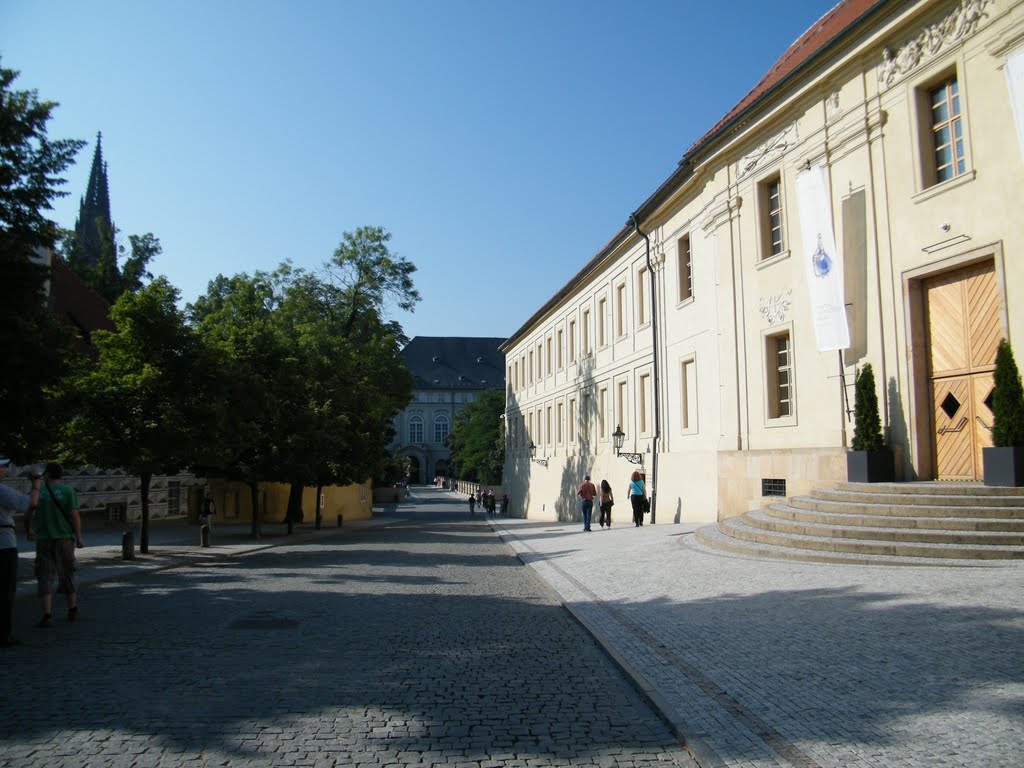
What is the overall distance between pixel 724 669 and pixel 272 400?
18.7 meters

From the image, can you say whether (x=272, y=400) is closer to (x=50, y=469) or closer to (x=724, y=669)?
(x=50, y=469)

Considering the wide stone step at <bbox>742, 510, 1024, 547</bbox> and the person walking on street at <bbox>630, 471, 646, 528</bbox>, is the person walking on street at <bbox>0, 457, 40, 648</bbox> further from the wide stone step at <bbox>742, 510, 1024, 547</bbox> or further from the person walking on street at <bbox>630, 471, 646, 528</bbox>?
the person walking on street at <bbox>630, 471, 646, 528</bbox>

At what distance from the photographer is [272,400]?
23.4m

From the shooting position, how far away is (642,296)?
101 ft

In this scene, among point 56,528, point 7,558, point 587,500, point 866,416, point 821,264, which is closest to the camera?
point 7,558

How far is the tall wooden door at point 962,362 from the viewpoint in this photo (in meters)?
14.9

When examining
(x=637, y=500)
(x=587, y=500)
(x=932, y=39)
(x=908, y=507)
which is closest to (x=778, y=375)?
(x=637, y=500)

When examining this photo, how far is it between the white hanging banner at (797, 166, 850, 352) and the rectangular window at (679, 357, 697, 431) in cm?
760

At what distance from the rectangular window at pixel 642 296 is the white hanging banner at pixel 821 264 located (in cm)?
1192

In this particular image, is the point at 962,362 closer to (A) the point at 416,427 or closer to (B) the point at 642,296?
(B) the point at 642,296

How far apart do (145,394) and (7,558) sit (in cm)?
1078

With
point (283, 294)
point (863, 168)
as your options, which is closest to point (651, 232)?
point (863, 168)

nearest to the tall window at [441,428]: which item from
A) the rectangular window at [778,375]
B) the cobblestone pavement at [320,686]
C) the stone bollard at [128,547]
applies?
the rectangular window at [778,375]

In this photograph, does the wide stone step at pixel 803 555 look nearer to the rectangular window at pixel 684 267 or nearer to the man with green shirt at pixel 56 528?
the man with green shirt at pixel 56 528
